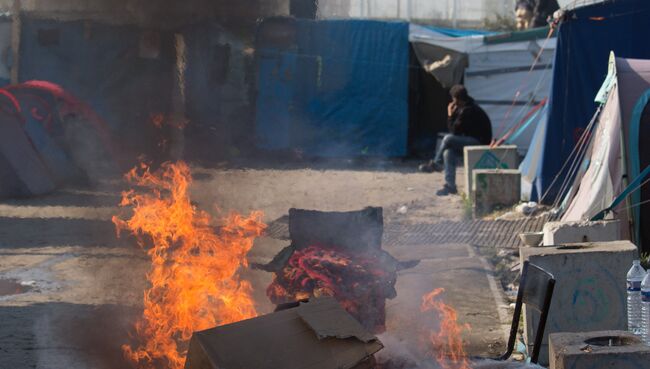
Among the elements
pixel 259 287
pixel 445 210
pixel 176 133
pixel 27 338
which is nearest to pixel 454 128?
pixel 445 210

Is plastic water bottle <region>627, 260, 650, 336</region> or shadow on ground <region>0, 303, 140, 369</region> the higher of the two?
plastic water bottle <region>627, 260, 650, 336</region>

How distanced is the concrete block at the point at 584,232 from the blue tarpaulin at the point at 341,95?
11.2m

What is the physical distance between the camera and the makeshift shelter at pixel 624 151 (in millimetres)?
7938

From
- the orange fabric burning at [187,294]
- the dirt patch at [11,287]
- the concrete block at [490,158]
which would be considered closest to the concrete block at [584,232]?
the orange fabric burning at [187,294]

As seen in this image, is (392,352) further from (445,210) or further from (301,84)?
(301,84)

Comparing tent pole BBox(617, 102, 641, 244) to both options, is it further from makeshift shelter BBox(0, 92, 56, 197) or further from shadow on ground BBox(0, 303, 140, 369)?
makeshift shelter BBox(0, 92, 56, 197)

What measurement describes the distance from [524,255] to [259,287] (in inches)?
107

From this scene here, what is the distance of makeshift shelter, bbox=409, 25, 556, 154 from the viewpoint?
16.9 metres

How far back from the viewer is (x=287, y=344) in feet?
13.6

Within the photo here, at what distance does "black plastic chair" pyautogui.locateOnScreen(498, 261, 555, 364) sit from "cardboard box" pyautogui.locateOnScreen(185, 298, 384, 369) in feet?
2.92

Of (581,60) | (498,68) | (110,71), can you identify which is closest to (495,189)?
(581,60)

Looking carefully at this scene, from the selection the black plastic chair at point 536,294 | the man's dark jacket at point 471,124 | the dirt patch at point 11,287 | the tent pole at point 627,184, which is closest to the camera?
the black plastic chair at point 536,294

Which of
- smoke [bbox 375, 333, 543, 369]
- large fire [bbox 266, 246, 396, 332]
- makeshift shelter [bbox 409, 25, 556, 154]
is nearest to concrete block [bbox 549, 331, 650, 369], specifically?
smoke [bbox 375, 333, 543, 369]

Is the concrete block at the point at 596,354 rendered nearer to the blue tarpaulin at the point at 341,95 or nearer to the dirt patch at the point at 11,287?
the dirt patch at the point at 11,287
